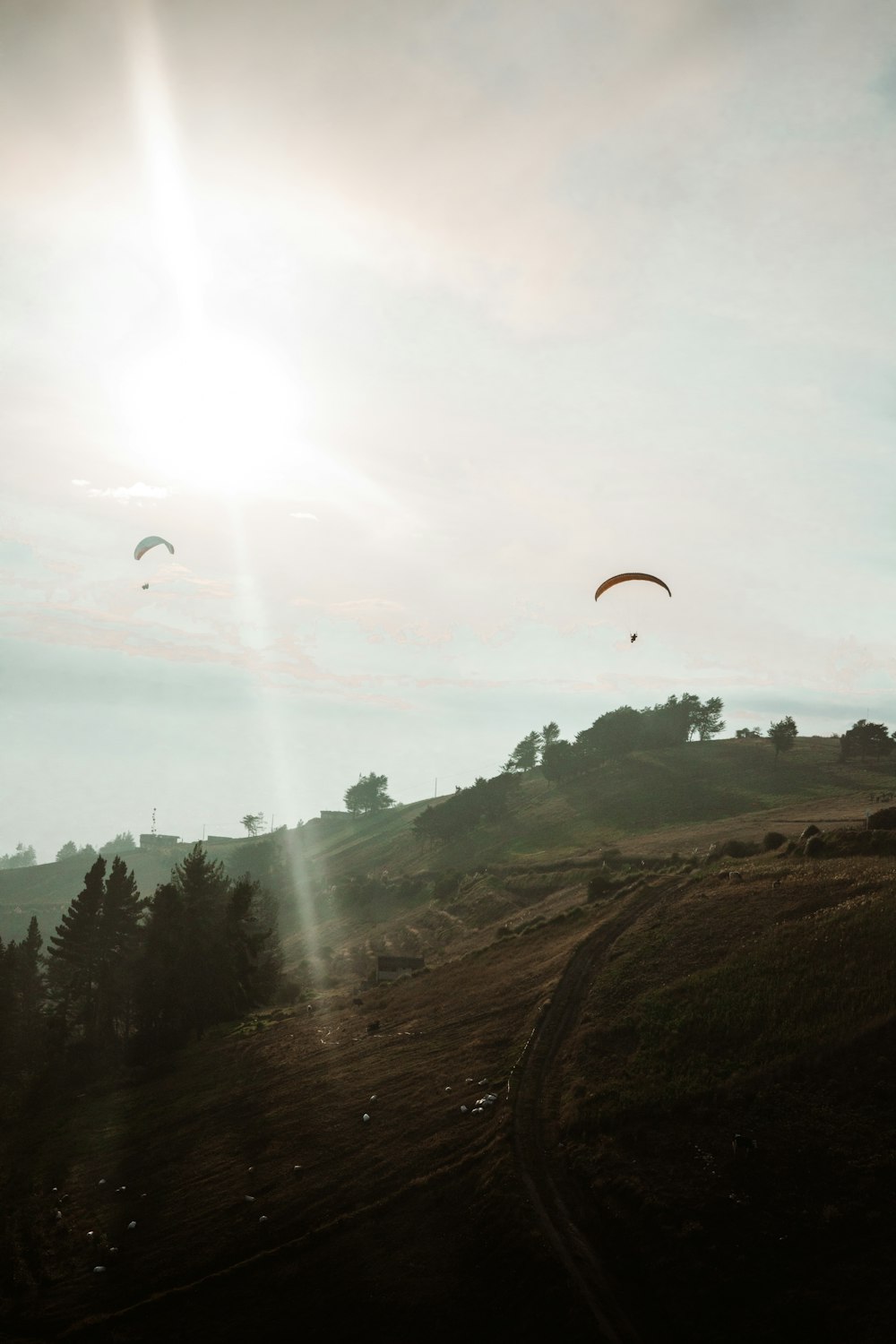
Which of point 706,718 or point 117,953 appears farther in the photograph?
point 706,718

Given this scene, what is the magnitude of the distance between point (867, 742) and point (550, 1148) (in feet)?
419

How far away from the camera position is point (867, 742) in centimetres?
13450

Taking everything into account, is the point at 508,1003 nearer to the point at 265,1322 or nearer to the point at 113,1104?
the point at 265,1322

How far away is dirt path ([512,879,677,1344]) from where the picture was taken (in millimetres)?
19453

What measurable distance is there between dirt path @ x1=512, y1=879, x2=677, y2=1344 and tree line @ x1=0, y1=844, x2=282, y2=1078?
1286 inches

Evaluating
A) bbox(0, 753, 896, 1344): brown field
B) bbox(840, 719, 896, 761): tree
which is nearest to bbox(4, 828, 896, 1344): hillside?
bbox(0, 753, 896, 1344): brown field

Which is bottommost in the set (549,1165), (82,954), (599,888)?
(549,1165)

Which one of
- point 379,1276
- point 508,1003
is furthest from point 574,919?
point 379,1276

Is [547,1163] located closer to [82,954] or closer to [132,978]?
[132,978]

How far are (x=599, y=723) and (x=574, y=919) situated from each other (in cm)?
11442

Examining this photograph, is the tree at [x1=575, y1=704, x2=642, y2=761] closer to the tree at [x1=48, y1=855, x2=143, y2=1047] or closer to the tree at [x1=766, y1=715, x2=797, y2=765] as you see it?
the tree at [x1=766, y1=715, x2=797, y2=765]

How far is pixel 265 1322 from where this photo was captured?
21000mm

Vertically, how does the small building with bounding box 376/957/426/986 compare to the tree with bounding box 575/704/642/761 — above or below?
below

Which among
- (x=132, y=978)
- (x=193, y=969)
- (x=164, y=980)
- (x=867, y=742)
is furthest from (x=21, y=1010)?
(x=867, y=742)
